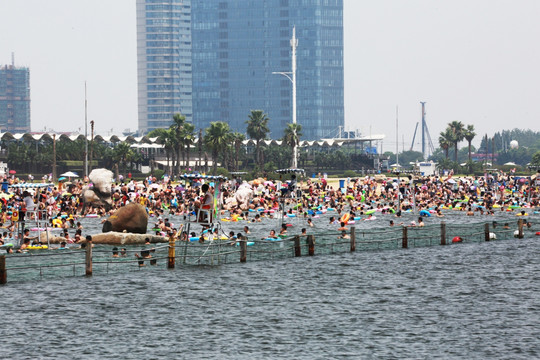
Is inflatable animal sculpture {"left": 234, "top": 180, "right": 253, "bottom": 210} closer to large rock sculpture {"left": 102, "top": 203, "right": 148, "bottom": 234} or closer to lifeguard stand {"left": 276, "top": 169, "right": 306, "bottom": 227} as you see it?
lifeguard stand {"left": 276, "top": 169, "right": 306, "bottom": 227}

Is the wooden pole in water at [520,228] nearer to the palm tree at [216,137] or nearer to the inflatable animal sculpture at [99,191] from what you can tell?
the inflatable animal sculpture at [99,191]

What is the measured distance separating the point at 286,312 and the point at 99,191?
48.9 m

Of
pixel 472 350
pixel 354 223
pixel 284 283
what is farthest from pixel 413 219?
pixel 472 350

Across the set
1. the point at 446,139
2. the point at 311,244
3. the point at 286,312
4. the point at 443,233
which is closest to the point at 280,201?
the point at 443,233

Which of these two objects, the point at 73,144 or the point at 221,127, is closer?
the point at 221,127

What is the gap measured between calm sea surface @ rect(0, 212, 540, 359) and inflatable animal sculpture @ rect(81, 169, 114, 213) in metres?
36.6

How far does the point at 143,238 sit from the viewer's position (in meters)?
49.8

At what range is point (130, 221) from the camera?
5122 centimetres

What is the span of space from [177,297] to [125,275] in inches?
243

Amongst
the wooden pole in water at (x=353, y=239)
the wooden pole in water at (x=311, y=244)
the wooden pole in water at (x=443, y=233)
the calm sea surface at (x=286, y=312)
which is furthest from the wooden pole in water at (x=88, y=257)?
the wooden pole in water at (x=443, y=233)

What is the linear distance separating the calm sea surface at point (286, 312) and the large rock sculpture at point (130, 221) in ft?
39.4

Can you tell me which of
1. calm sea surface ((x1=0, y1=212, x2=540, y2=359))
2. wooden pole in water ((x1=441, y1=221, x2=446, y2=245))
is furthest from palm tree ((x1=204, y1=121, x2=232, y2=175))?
calm sea surface ((x1=0, y1=212, x2=540, y2=359))

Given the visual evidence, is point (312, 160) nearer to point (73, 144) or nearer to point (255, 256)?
point (73, 144)

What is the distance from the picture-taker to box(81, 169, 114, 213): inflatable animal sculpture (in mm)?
75562
